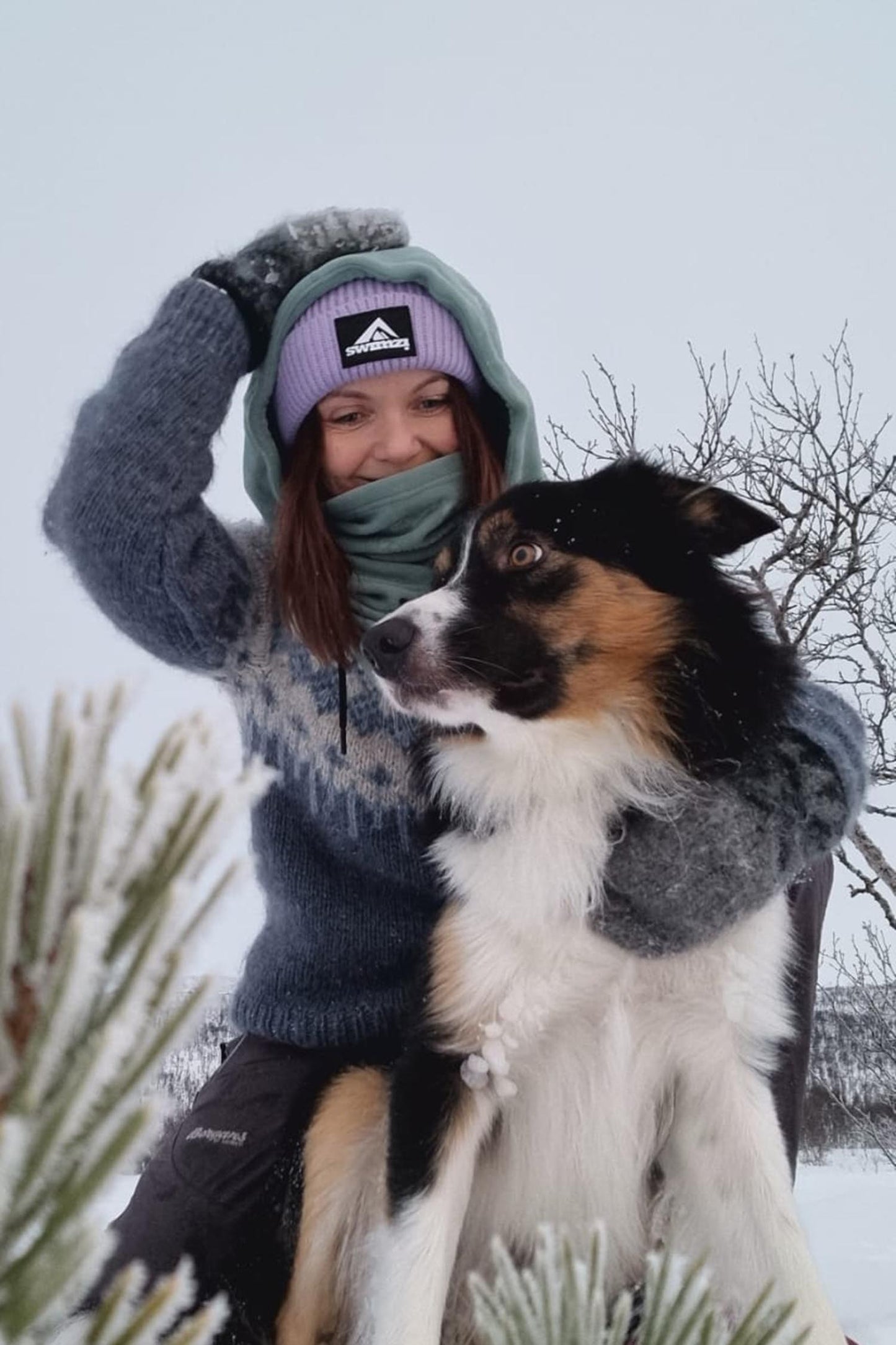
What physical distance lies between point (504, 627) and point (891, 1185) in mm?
11530

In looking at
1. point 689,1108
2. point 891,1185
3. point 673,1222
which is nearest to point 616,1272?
point 673,1222

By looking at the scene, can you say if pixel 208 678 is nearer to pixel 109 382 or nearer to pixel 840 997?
pixel 109 382

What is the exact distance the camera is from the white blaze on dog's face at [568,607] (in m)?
2.37

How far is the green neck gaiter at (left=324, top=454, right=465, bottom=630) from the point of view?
2.89 meters

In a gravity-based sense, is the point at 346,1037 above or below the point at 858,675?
below

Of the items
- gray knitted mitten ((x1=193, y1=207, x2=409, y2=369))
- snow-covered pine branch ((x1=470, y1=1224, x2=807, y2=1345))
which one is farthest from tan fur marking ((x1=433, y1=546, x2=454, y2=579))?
snow-covered pine branch ((x1=470, y1=1224, x2=807, y2=1345))

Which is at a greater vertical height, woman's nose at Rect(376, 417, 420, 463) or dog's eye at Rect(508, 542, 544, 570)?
woman's nose at Rect(376, 417, 420, 463)

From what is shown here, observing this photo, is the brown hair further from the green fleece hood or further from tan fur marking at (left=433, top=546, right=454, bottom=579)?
tan fur marking at (left=433, top=546, right=454, bottom=579)

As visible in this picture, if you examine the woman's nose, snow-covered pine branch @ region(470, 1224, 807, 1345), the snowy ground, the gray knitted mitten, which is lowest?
the snowy ground

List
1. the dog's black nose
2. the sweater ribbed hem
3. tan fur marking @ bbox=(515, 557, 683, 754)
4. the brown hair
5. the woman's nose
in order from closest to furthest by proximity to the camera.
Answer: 1. the dog's black nose
2. tan fur marking @ bbox=(515, 557, 683, 754)
3. the sweater ribbed hem
4. the brown hair
5. the woman's nose

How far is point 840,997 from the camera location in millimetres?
12711

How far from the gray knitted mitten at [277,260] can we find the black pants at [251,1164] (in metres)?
1.86

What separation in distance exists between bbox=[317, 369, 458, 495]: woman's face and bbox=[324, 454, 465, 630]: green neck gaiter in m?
0.07

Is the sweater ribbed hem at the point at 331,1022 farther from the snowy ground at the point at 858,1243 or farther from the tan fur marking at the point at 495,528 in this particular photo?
the tan fur marking at the point at 495,528
